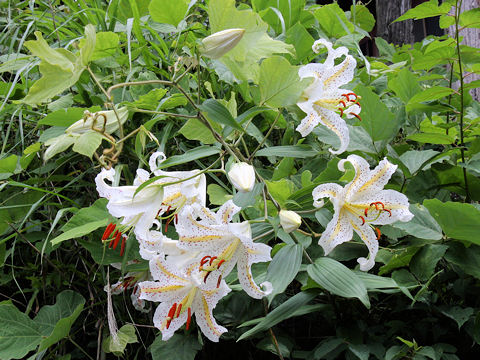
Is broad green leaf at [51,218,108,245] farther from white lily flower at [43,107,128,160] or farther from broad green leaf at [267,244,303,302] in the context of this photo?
broad green leaf at [267,244,303,302]

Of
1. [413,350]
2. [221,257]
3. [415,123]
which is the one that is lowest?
[413,350]

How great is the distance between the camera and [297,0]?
1.24 metres

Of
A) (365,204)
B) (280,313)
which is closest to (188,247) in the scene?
(280,313)

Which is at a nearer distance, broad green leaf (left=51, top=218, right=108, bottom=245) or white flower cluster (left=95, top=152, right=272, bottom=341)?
white flower cluster (left=95, top=152, right=272, bottom=341)

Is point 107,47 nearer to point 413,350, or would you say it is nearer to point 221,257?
point 221,257

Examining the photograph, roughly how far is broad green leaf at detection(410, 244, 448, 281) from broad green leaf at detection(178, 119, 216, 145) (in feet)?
1.22

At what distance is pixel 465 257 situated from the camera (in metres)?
0.71

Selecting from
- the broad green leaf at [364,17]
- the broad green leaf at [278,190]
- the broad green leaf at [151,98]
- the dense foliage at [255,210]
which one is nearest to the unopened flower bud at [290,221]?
the dense foliage at [255,210]

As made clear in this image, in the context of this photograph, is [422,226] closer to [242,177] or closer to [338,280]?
[338,280]

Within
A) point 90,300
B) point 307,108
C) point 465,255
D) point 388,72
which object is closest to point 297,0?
point 388,72

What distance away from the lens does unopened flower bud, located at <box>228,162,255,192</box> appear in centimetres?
55

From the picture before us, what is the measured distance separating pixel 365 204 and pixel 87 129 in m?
0.40

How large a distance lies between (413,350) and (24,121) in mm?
1055

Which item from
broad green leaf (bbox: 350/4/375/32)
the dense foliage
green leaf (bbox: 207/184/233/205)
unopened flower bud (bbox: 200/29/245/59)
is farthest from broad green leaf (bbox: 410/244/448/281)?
broad green leaf (bbox: 350/4/375/32)
